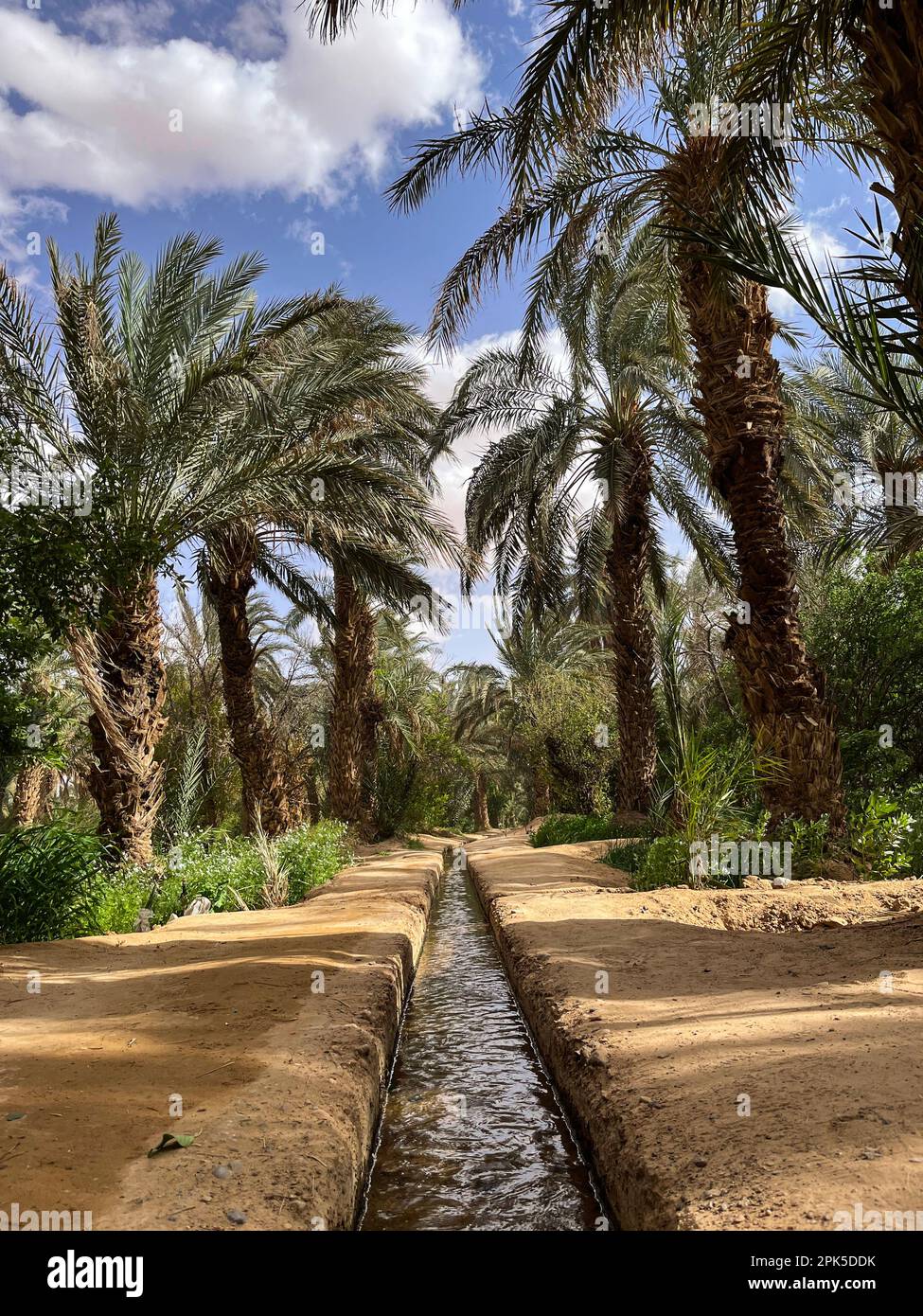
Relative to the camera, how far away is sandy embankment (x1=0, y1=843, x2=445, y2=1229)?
2518mm

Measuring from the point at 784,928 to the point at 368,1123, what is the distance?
4.20 metres

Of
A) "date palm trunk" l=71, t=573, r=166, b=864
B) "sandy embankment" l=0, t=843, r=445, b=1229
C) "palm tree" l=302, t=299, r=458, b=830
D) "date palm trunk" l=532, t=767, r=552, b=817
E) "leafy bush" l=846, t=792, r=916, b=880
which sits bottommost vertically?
"date palm trunk" l=532, t=767, r=552, b=817

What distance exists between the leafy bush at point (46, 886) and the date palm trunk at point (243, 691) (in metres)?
5.55

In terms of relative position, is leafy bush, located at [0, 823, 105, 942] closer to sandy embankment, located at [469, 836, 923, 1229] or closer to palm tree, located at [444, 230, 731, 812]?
sandy embankment, located at [469, 836, 923, 1229]

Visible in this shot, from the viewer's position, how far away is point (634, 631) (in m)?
15.1

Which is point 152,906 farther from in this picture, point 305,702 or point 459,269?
point 305,702

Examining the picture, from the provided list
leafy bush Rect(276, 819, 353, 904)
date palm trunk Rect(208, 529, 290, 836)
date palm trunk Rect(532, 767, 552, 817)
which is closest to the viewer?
leafy bush Rect(276, 819, 353, 904)

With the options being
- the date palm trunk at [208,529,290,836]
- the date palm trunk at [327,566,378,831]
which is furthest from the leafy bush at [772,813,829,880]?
the date palm trunk at [327,566,378,831]

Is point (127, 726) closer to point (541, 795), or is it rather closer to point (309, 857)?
point (309, 857)

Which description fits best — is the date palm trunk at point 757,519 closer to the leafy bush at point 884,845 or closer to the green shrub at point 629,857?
the leafy bush at point 884,845

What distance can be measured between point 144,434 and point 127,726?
3403 mm

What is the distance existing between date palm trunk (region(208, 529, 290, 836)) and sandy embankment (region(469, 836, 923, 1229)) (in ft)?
26.1

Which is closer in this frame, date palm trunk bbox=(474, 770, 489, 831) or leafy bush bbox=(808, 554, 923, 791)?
leafy bush bbox=(808, 554, 923, 791)
